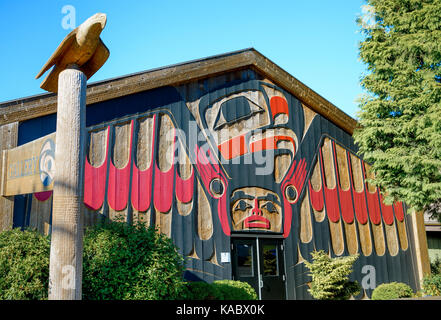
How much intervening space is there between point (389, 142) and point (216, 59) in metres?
5.88

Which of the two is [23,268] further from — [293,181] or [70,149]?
[293,181]

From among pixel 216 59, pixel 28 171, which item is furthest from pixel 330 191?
pixel 28 171

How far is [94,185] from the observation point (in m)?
11.0

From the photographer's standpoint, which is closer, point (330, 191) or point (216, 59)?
point (216, 59)

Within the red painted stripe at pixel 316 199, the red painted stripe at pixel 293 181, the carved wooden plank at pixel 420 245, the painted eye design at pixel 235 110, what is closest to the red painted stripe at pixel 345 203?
the red painted stripe at pixel 316 199

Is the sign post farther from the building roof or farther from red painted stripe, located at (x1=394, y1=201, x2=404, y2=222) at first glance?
red painted stripe, located at (x1=394, y1=201, x2=404, y2=222)

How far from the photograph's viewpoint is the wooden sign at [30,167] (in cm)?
807

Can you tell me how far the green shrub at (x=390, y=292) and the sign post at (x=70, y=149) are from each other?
1203 centimetres

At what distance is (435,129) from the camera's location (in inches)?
470

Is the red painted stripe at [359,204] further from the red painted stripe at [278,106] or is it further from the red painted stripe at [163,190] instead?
the red painted stripe at [163,190]

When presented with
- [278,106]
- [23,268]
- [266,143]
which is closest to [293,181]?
[266,143]

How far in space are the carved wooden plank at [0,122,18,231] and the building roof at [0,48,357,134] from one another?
0.21 m

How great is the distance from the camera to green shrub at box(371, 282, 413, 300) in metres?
14.9
